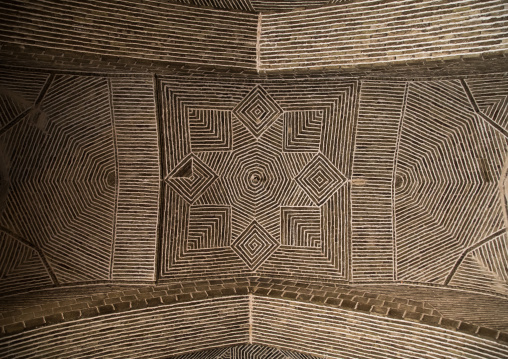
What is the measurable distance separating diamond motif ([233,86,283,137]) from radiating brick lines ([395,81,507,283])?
2.02 meters

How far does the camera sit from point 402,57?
5910mm

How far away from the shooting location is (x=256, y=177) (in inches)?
309

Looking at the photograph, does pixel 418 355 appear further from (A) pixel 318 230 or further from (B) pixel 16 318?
(B) pixel 16 318

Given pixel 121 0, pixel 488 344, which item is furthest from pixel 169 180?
pixel 488 344

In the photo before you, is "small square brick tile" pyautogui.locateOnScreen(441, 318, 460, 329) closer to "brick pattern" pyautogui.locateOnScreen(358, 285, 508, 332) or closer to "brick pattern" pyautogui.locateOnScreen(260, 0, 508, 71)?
"brick pattern" pyautogui.locateOnScreen(358, 285, 508, 332)

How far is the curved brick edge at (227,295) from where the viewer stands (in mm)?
5820

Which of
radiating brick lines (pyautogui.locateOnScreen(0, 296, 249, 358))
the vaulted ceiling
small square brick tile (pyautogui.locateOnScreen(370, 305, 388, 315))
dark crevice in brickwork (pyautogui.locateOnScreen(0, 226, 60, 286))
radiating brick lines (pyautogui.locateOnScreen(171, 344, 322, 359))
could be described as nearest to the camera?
radiating brick lines (pyautogui.locateOnScreen(0, 296, 249, 358))

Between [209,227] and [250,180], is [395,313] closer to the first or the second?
[250,180]

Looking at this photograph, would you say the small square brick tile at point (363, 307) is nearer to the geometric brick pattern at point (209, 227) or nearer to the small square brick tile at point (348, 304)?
the small square brick tile at point (348, 304)

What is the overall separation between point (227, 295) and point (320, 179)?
2371 millimetres

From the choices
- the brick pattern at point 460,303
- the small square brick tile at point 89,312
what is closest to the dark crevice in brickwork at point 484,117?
the brick pattern at point 460,303

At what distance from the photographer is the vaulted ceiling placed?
5.98 m

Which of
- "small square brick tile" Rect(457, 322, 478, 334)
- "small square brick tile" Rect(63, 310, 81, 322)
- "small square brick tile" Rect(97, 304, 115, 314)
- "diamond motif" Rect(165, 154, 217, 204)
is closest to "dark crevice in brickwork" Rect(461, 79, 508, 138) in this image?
"small square brick tile" Rect(457, 322, 478, 334)

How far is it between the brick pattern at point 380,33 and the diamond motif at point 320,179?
1811 mm
